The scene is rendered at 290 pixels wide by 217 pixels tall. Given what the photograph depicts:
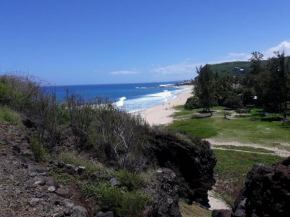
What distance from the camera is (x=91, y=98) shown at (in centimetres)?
1491

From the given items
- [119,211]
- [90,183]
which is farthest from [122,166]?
[119,211]

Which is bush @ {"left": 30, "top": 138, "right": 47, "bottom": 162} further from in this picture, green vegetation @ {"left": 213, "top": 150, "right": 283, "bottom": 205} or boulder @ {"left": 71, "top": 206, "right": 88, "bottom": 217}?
green vegetation @ {"left": 213, "top": 150, "right": 283, "bottom": 205}

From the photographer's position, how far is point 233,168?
22.1m

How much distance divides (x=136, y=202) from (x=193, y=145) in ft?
31.2

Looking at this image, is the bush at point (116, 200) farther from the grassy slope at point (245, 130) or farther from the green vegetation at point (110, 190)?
the grassy slope at point (245, 130)

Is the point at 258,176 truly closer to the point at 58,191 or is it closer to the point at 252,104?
the point at 58,191

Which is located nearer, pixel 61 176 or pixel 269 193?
pixel 269 193

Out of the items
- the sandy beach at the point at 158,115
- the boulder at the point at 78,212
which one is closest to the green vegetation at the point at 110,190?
the boulder at the point at 78,212

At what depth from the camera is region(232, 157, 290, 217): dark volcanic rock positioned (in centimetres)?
612

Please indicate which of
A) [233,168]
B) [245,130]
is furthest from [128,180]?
[245,130]

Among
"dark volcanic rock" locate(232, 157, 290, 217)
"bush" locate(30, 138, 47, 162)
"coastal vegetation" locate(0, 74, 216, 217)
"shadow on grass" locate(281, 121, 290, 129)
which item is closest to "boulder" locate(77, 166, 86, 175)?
"coastal vegetation" locate(0, 74, 216, 217)

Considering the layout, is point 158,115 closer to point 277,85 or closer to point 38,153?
point 277,85

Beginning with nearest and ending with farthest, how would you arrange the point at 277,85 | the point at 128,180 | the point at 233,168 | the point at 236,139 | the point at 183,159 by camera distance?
the point at 128,180
the point at 183,159
the point at 233,168
the point at 236,139
the point at 277,85

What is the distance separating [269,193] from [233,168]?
16336 millimetres
